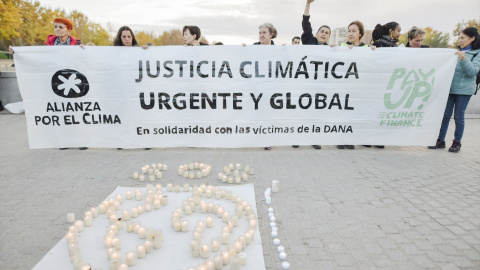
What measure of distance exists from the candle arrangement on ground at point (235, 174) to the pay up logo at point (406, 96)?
10.6 feet

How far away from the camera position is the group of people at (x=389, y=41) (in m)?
5.79

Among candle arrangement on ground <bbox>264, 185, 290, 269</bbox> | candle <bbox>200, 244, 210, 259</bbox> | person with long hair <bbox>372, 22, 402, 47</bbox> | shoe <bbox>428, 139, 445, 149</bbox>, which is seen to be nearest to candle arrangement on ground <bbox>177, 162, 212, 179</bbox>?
candle arrangement on ground <bbox>264, 185, 290, 269</bbox>

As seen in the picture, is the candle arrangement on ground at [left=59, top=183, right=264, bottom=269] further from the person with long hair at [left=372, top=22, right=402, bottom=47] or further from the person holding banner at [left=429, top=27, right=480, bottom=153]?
the person holding banner at [left=429, top=27, right=480, bottom=153]

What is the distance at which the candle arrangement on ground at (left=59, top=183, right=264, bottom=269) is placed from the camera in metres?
2.61

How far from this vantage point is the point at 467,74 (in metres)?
5.84

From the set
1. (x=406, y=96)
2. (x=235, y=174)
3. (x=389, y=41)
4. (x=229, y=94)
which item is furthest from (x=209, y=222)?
(x=389, y=41)

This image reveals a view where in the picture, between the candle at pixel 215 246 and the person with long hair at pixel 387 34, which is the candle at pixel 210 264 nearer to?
the candle at pixel 215 246

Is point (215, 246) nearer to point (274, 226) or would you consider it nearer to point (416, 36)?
point (274, 226)

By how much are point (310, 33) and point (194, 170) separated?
3768 millimetres

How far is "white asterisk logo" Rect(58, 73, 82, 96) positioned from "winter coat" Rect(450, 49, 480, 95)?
760 cm

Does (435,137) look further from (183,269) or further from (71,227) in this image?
(71,227)

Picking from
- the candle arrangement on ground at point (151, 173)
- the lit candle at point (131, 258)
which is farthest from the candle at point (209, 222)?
the candle arrangement on ground at point (151, 173)

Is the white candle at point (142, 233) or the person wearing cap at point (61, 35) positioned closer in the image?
the white candle at point (142, 233)

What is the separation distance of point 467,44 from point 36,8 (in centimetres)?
4533
